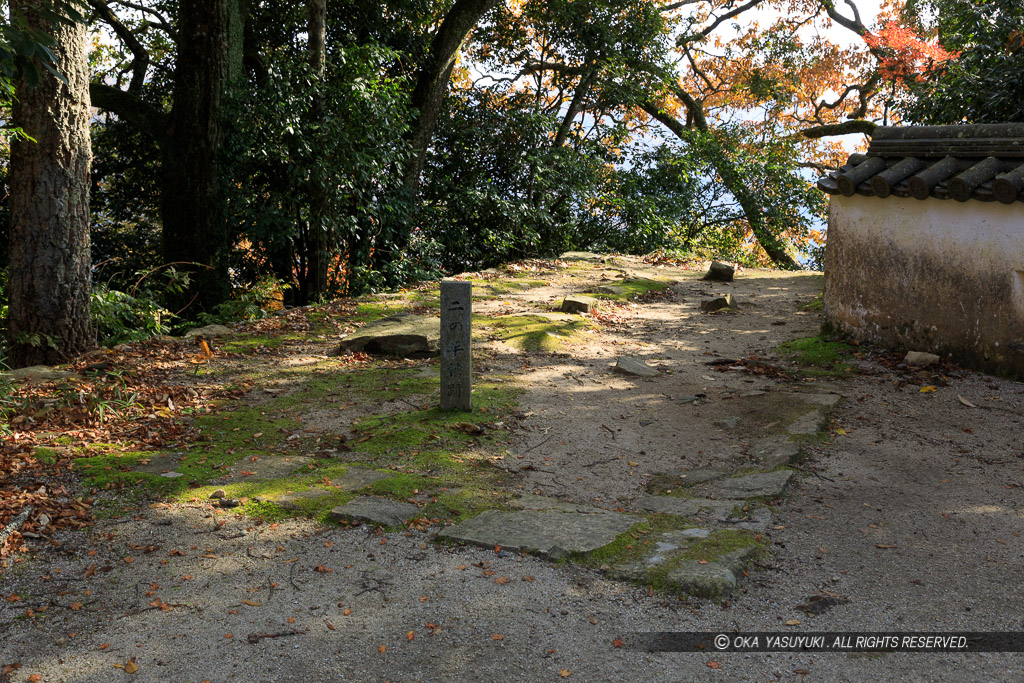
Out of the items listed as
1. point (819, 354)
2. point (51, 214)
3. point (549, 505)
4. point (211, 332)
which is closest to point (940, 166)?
point (819, 354)

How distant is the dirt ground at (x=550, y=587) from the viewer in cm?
281

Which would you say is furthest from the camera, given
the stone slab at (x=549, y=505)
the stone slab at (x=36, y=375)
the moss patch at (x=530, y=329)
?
the moss patch at (x=530, y=329)

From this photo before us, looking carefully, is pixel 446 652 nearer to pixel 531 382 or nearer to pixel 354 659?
pixel 354 659

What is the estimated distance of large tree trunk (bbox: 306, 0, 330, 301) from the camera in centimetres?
974

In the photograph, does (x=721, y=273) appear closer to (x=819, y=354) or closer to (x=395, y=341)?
(x=819, y=354)

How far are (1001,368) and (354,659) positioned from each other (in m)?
5.80

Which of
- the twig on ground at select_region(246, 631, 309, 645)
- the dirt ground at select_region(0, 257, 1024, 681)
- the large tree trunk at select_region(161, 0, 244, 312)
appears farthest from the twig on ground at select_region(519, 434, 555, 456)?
the large tree trunk at select_region(161, 0, 244, 312)

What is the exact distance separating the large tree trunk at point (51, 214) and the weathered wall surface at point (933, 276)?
6.92 meters

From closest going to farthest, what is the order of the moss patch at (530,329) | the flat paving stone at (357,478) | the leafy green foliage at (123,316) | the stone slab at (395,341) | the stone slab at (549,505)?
the stone slab at (549,505), the flat paving stone at (357,478), the stone slab at (395,341), the moss patch at (530,329), the leafy green foliage at (123,316)

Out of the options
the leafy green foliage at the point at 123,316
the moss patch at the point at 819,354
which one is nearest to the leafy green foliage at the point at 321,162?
the leafy green foliage at the point at 123,316

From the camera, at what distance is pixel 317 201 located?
33.1 ft

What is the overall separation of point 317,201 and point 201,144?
58.6 inches

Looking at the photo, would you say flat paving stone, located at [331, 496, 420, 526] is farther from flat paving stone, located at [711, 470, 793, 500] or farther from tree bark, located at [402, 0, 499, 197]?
tree bark, located at [402, 0, 499, 197]

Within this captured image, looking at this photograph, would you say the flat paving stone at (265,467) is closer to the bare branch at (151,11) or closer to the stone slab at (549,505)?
the stone slab at (549,505)
